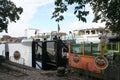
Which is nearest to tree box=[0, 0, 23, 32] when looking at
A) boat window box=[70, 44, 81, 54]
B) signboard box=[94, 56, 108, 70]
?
boat window box=[70, 44, 81, 54]

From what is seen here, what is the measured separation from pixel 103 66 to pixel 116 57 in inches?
43.9

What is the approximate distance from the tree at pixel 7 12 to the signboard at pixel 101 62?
57.1 ft

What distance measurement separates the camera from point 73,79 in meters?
19.2

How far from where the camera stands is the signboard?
16.5 metres

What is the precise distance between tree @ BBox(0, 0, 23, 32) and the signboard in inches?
685

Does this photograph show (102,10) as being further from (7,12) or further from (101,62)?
(7,12)

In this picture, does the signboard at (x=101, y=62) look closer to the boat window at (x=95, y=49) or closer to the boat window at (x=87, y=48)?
the boat window at (x=95, y=49)

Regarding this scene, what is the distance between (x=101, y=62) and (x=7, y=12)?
18.2m

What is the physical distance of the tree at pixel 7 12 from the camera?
32969 mm

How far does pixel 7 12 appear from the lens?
33156mm

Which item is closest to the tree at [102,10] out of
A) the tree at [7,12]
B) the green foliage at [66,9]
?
the green foliage at [66,9]

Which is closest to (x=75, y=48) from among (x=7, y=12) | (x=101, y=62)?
(x=101, y=62)

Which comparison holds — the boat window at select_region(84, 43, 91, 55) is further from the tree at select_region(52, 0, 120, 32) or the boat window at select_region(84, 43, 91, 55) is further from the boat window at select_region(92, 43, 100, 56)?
the tree at select_region(52, 0, 120, 32)

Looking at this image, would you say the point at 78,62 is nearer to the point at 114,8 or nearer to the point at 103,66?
the point at 103,66
